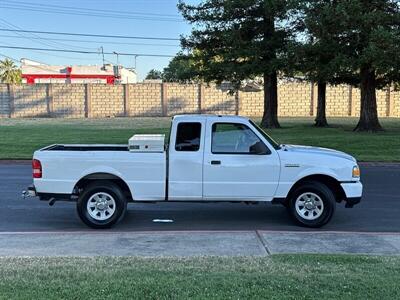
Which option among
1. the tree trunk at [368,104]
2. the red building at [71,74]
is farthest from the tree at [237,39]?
the red building at [71,74]

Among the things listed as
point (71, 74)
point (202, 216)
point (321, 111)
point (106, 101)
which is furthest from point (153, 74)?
point (202, 216)

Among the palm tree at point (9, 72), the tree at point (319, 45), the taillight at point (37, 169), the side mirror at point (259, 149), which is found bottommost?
the taillight at point (37, 169)

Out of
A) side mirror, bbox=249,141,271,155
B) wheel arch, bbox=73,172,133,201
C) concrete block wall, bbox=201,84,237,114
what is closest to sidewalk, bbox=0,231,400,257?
wheel arch, bbox=73,172,133,201

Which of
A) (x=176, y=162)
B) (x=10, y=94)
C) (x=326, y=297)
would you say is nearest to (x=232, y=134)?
(x=176, y=162)

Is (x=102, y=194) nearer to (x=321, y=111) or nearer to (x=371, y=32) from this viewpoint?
(x=371, y=32)

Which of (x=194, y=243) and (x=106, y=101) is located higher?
(x=106, y=101)

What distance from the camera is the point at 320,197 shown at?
7.73 m

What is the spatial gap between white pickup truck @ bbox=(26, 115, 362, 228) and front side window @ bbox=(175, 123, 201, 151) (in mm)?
16

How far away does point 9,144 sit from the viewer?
21328mm

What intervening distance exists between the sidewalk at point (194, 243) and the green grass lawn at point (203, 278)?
647 mm

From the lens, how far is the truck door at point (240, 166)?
766 centimetres

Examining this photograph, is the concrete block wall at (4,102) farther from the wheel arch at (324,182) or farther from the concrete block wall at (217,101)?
the wheel arch at (324,182)

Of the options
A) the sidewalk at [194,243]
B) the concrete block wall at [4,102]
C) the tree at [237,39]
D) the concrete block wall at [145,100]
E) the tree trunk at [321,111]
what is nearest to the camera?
the sidewalk at [194,243]

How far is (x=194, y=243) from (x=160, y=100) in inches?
1745
